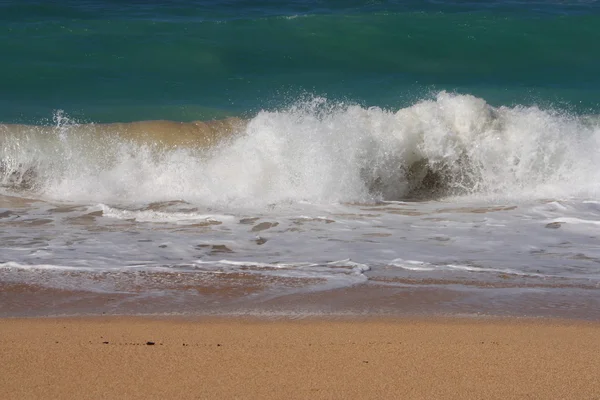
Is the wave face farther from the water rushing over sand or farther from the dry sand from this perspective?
the dry sand

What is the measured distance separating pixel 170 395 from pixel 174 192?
17.4ft

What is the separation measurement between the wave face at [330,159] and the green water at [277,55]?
7.08 feet

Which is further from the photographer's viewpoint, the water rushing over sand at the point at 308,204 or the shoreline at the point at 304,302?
the water rushing over sand at the point at 308,204

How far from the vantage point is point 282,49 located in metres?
14.8

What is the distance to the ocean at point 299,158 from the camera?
4766mm

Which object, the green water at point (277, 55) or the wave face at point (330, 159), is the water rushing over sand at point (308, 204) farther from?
the green water at point (277, 55)

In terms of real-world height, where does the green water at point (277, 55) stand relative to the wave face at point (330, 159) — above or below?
above

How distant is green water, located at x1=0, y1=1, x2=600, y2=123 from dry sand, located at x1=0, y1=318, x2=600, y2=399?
8084mm

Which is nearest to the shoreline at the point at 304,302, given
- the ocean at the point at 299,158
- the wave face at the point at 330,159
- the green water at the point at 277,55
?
the ocean at the point at 299,158

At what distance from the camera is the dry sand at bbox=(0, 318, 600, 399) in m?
2.98

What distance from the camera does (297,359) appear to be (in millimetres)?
3336

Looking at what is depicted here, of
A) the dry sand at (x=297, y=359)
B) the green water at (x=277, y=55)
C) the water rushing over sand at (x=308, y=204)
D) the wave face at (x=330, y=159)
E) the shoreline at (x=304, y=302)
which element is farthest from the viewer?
the green water at (x=277, y=55)

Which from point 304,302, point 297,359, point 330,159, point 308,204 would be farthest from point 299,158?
point 297,359

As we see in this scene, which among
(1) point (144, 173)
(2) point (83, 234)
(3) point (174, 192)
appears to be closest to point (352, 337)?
(2) point (83, 234)
